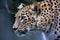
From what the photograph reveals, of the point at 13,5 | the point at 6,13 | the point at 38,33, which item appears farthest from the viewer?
the point at 6,13

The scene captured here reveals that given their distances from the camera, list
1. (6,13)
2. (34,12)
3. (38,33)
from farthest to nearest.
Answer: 1. (6,13)
2. (38,33)
3. (34,12)

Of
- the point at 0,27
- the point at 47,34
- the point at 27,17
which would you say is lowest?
the point at 47,34

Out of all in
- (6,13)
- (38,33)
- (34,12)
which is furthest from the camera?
(6,13)

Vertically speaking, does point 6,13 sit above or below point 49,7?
above

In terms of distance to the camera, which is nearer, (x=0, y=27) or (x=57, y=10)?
(x=57, y=10)

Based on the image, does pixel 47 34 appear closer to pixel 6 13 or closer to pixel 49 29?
pixel 49 29

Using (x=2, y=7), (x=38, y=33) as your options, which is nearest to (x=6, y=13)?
(x=2, y=7)

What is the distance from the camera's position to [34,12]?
9.34 ft

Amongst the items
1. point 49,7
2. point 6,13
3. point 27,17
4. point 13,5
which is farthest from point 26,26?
point 6,13

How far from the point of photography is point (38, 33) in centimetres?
310

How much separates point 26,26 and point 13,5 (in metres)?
1.06

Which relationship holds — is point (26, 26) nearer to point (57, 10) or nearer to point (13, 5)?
point (57, 10)

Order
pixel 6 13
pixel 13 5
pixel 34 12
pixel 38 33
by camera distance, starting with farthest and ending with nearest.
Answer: pixel 6 13 → pixel 13 5 → pixel 38 33 → pixel 34 12

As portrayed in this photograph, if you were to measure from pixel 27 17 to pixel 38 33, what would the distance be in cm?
28
